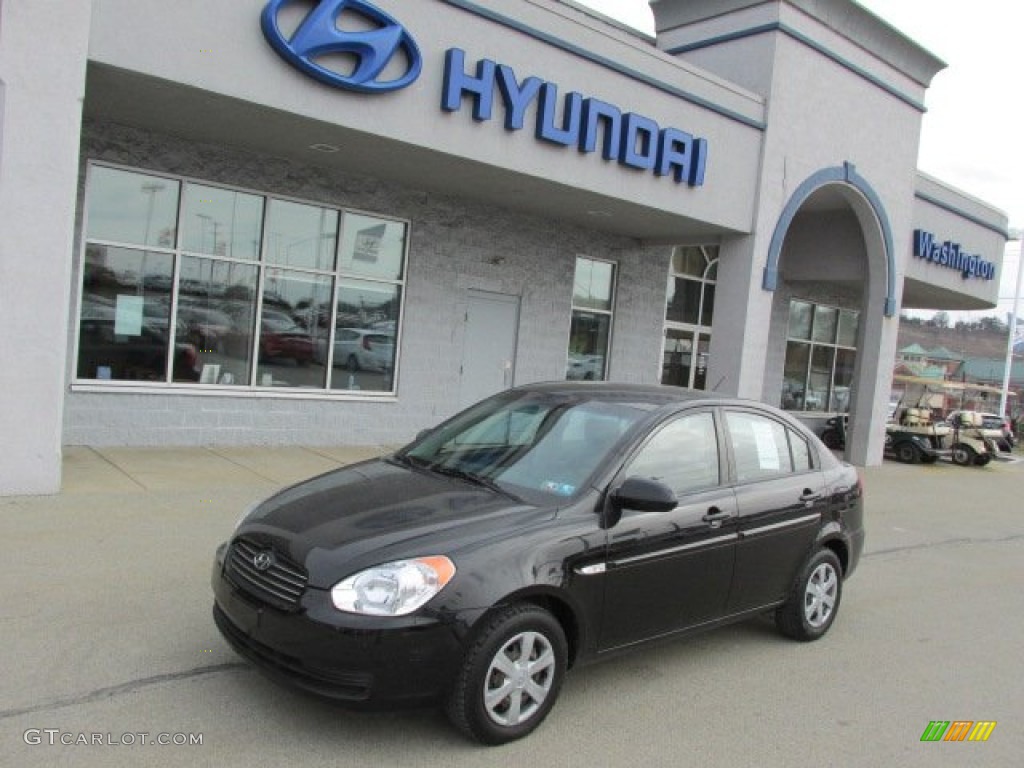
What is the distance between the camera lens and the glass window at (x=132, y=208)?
30.9 feet

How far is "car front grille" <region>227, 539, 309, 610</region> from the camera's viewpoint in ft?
12.0

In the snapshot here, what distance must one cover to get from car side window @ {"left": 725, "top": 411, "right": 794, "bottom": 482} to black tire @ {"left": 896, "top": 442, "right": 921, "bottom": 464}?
1356 centimetres

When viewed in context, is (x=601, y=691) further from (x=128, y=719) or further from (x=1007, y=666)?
(x=1007, y=666)

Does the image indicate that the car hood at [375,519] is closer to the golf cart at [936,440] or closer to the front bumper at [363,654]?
the front bumper at [363,654]

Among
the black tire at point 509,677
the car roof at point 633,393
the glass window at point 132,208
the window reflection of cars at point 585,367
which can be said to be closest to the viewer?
the black tire at point 509,677

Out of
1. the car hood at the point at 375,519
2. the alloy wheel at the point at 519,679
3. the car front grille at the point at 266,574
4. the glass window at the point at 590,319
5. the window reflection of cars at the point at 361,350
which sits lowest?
the alloy wheel at the point at 519,679

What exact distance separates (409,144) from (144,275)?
340 centimetres

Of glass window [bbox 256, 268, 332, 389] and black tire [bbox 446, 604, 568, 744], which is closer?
black tire [bbox 446, 604, 568, 744]

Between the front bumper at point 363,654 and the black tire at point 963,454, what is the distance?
686 inches

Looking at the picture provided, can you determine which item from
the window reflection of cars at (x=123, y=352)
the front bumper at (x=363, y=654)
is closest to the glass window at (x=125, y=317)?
the window reflection of cars at (x=123, y=352)

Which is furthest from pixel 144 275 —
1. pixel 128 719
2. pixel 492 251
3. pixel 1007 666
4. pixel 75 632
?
pixel 1007 666

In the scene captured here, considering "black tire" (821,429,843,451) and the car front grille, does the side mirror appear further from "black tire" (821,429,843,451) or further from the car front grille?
"black tire" (821,429,843,451)
